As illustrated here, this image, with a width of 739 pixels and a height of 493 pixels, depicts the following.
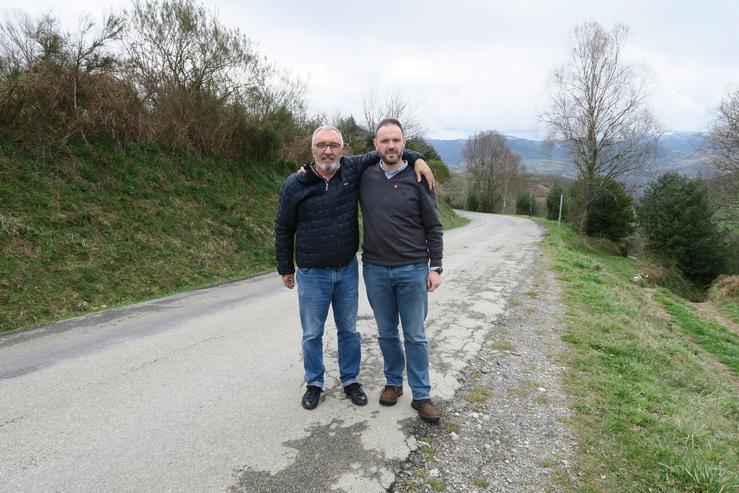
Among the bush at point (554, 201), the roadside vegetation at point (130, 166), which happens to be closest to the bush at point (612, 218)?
the bush at point (554, 201)

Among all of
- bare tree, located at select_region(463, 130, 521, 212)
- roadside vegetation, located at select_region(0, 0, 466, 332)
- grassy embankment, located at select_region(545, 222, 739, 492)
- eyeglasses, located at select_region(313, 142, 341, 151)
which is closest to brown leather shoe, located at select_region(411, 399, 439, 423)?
grassy embankment, located at select_region(545, 222, 739, 492)

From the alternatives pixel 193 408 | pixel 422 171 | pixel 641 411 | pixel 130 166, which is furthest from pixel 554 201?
pixel 193 408

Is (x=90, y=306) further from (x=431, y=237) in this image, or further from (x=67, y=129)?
(x=431, y=237)

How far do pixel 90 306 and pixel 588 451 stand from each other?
685 cm

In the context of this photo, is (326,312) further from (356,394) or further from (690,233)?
(690,233)

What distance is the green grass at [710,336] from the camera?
7590mm

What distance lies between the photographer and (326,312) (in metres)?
3.38

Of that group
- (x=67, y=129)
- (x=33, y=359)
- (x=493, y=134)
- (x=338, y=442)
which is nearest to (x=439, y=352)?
(x=338, y=442)

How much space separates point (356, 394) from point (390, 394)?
269 mm

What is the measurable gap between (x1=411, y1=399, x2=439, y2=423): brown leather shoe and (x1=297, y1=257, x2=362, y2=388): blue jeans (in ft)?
1.87

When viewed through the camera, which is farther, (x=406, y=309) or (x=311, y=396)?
(x=311, y=396)

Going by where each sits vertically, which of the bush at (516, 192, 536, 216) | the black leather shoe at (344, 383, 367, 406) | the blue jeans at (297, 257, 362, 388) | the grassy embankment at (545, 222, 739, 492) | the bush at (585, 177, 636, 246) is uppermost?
the blue jeans at (297, 257, 362, 388)

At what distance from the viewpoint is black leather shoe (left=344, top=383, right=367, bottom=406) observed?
3303 millimetres

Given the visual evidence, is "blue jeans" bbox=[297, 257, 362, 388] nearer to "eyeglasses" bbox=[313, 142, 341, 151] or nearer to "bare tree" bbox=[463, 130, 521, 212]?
"eyeglasses" bbox=[313, 142, 341, 151]
